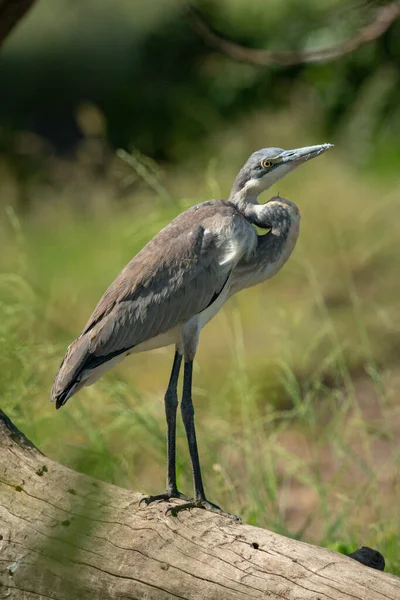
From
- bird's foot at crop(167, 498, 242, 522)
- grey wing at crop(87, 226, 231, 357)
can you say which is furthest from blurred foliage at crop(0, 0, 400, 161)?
bird's foot at crop(167, 498, 242, 522)

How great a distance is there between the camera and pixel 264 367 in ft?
20.7

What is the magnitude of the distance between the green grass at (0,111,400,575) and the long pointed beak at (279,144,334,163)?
953 millimetres

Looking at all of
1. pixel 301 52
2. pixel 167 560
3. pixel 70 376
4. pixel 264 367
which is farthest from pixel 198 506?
pixel 264 367

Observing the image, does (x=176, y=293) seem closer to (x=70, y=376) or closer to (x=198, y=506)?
(x=70, y=376)

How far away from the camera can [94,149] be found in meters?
9.48

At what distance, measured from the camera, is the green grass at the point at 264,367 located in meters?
3.55

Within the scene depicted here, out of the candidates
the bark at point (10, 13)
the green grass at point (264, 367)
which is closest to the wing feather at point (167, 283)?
the green grass at point (264, 367)

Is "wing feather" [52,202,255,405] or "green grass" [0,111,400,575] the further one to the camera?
"green grass" [0,111,400,575]

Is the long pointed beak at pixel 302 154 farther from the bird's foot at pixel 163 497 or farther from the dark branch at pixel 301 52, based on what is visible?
the bird's foot at pixel 163 497

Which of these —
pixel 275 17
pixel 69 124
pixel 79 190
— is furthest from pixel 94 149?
pixel 275 17

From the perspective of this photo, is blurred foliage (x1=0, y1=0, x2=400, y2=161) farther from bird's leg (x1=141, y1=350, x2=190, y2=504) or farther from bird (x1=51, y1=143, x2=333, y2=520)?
bird's leg (x1=141, y1=350, x2=190, y2=504)

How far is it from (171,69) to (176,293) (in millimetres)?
607

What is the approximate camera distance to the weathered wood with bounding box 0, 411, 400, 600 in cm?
190

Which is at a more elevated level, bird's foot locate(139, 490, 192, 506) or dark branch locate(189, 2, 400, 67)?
dark branch locate(189, 2, 400, 67)
